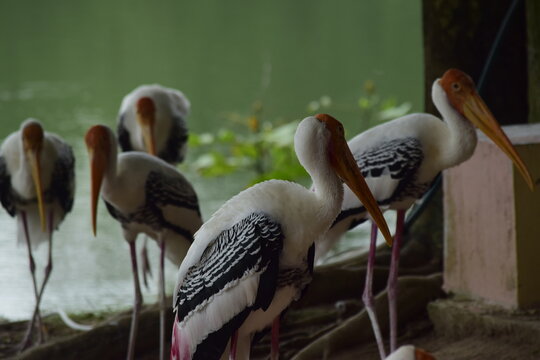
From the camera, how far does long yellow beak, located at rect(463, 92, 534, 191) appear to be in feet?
12.5

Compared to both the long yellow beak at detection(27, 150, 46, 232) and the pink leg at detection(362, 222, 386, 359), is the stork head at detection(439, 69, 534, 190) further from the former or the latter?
the long yellow beak at detection(27, 150, 46, 232)

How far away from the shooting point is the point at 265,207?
2.94 m

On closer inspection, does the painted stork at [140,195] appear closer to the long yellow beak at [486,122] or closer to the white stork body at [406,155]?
the white stork body at [406,155]

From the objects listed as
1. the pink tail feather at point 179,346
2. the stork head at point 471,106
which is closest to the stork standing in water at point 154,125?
the stork head at point 471,106

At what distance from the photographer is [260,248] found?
9.48ft

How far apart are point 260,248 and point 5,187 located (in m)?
2.69

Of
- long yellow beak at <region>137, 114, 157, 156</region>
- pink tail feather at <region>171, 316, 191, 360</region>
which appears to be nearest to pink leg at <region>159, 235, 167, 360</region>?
long yellow beak at <region>137, 114, 157, 156</region>

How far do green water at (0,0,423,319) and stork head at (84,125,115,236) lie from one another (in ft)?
5.32

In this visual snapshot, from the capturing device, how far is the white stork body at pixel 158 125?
5891mm

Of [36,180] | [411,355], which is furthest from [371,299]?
[411,355]

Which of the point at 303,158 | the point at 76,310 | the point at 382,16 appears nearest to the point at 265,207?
the point at 303,158

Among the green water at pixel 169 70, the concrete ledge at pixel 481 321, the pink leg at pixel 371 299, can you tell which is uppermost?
the pink leg at pixel 371 299

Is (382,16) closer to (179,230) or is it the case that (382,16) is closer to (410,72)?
(410,72)

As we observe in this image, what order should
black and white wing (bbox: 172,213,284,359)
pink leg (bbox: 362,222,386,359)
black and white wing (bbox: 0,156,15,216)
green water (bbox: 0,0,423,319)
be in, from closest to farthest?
black and white wing (bbox: 172,213,284,359) → pink leg (bbox: 362,222,386,359) → black and white wing (bbox: 0,156,15,216) → green water (bbox: 0,0,423,319)
